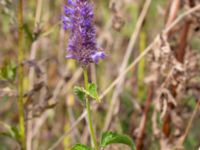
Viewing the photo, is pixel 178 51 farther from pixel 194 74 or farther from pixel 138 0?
pixel 138 0

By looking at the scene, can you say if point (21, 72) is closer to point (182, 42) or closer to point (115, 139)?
point (115, 139)

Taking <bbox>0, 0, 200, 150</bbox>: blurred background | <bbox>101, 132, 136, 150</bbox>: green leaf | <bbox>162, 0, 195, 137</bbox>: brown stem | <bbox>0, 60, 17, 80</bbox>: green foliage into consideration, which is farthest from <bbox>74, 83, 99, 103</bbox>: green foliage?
<bbox>162, 0, 195, 137</bbox>: brown stem

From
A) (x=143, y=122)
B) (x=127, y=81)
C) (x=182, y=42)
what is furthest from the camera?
(x=127, y=81)

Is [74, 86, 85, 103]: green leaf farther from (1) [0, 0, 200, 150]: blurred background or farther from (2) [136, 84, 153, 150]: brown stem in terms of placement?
(2) [136, 84, 153, 150]: brown stem

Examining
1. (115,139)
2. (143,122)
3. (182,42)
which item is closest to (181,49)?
(182,42)

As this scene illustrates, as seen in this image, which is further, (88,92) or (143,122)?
(143,122)

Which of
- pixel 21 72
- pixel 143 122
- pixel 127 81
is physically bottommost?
pixel 143 122

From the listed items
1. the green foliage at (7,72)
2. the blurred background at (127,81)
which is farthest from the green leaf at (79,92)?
the green foliage at (7,72)

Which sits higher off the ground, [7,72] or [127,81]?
[7,72]

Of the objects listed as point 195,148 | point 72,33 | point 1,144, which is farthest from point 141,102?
point 72,33
